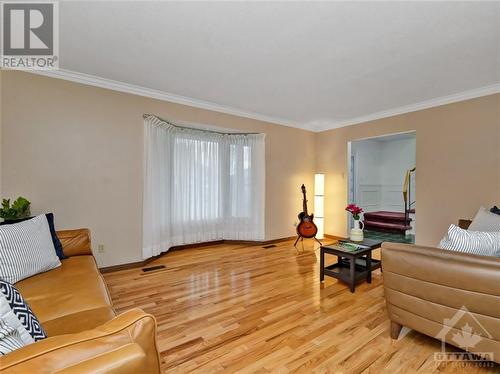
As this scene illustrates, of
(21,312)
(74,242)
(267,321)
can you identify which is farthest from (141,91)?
(267,321)

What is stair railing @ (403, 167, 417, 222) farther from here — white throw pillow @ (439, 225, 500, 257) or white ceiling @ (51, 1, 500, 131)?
white throw pillow @ (439, 225, 500, 257)

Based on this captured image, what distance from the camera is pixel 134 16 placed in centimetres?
185

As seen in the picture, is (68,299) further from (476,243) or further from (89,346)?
(476,243)

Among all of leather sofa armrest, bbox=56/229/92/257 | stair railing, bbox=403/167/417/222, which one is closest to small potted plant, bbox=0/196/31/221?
leather sofa armrest, bbox=56/229/92/257

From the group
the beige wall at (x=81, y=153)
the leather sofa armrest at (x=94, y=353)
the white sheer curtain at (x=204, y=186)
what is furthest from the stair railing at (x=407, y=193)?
the leather sofa armrest at (x=94, y=353)

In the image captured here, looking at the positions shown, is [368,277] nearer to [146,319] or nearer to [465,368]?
[465,368]

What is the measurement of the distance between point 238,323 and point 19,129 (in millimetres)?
3057

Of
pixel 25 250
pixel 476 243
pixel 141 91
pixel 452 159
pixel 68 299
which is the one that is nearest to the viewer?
pixel 68 299

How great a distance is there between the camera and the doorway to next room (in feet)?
20.3

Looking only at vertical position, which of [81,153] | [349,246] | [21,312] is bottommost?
[349,246]

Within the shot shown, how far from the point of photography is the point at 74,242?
2.36 m

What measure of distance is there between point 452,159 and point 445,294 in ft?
9.37

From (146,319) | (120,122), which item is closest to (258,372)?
(146,319)

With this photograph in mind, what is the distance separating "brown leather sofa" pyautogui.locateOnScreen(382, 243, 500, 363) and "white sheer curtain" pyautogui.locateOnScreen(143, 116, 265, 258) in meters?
2.94
